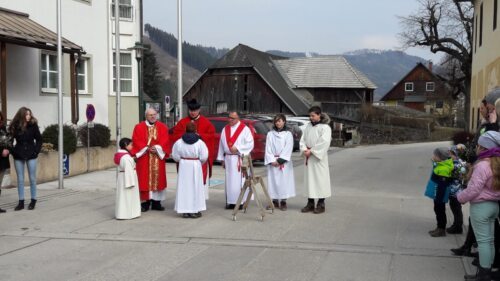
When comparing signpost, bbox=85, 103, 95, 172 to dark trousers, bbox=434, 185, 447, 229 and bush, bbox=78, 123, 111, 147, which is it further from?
dark trousers, bbox=434, 185, 447, 229

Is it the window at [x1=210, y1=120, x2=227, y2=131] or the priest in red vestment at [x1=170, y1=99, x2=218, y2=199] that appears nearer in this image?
the priest in red vestment at [x1=170, y1=99, x2=218, y2=199]

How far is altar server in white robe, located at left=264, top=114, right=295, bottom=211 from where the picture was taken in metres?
10.2

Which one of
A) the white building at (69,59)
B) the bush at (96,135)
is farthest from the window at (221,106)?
the bush at (96,135)

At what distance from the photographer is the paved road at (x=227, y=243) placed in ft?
20.7

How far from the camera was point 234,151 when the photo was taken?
1021cm

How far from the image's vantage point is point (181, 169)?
955 cm

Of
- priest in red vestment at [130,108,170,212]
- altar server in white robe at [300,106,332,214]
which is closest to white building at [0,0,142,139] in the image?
priest in red vestment at [130,108,170,212]

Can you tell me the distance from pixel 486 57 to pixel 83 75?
13903 millimetres

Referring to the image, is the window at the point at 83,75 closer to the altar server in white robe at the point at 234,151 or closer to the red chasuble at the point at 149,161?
the red chasuble at the point at 149,161

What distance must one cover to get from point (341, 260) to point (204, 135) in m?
4.48

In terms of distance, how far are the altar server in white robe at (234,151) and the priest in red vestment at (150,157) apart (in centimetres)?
113

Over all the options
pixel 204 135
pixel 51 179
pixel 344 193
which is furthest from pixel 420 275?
pixel 51 179

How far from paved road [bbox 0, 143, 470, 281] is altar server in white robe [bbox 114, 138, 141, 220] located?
21 centimetres

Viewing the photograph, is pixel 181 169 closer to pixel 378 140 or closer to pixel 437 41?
pixel 378 140
